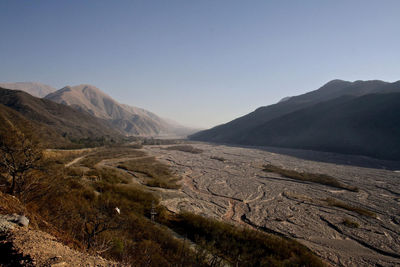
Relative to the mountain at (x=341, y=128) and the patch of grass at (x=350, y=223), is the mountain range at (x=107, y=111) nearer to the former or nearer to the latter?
the mountain at (x=341, y=128)

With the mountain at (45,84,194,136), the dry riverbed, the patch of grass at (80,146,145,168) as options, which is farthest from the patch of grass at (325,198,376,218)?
the mountain at (45,84,194,136)

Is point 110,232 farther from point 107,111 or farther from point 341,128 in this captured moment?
point 107,111

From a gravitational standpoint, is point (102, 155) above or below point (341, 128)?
below

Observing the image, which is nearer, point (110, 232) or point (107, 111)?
point (110, 232)

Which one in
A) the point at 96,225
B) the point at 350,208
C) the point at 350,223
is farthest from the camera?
the point at 350,208

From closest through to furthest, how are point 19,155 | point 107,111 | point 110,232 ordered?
point 110,232
point 19,155
point 107,111

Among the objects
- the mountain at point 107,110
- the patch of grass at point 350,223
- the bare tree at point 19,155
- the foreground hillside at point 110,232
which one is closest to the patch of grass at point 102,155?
the foreground hillside at point 110,232

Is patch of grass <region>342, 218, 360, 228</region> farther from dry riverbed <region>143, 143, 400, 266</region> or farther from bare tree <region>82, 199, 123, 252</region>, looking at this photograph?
bare tree <region>82, 199, 123, 252</region>

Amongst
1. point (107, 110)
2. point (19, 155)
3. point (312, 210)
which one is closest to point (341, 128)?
point (312, 210)

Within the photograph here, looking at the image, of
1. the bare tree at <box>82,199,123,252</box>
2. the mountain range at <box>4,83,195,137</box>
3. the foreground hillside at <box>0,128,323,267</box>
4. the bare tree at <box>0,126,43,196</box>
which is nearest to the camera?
the foreground hillside at <box>0,128,323,267</box>
